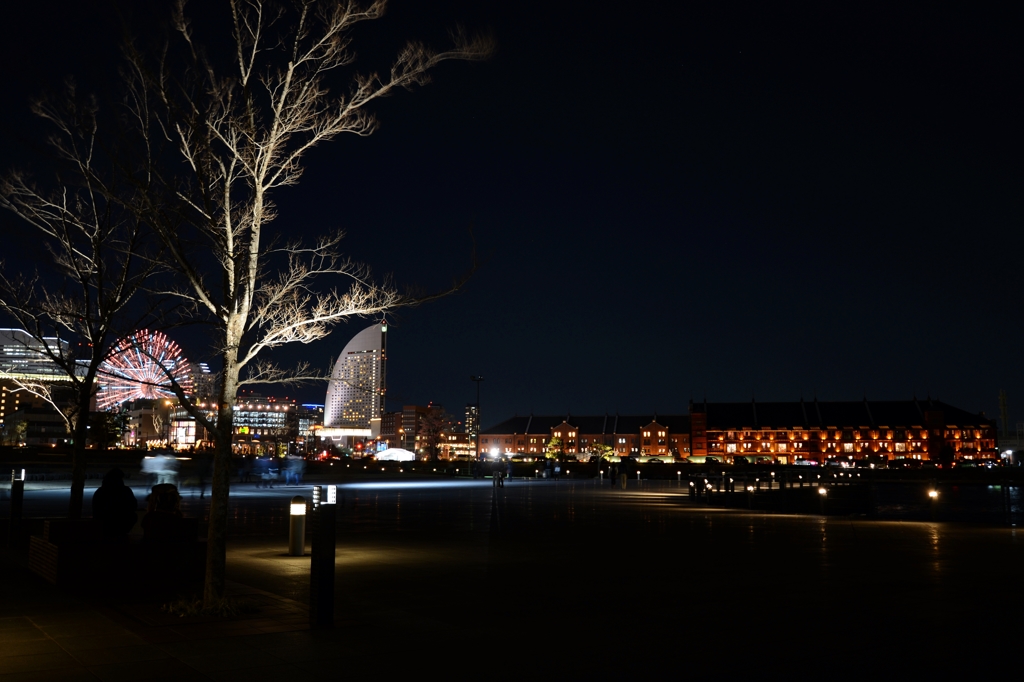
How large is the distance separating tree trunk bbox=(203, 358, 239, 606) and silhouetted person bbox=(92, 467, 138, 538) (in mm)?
2645

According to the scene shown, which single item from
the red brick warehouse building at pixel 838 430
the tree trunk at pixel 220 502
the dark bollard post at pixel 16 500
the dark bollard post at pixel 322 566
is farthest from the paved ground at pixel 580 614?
the red brick warehouse building at pixel 838 430

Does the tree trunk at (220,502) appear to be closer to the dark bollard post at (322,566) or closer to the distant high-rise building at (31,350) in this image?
the dark bollard post at (322,566)

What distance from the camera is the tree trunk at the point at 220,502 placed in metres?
9.18

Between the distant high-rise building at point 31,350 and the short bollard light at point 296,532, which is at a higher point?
the distant high-rise building at point 31,350

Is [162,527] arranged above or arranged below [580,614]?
above

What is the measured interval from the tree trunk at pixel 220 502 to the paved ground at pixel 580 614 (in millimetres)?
570

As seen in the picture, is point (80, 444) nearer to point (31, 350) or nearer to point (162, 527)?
point (31, 350)

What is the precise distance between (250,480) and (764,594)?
161ft

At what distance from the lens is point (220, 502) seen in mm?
9117

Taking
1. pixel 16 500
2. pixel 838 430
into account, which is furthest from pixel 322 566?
pixel 838 430

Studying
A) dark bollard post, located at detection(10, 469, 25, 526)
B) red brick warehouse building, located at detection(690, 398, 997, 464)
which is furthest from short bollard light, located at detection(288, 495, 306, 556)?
red brick warehouse building, located at detection(690, 398, 997, 464)

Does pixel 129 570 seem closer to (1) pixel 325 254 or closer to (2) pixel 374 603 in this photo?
(2) pixel 374 603

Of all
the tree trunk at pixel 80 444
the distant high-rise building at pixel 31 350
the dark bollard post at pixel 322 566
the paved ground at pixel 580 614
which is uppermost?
the distant high-rise building at pixel 31 350

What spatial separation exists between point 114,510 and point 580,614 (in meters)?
6.34
